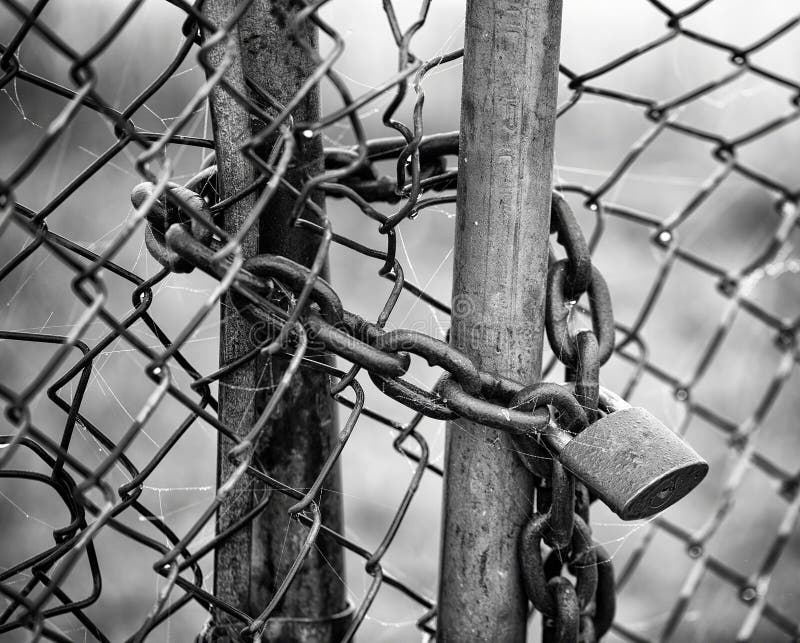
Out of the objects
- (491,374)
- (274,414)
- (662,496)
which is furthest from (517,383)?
(274,414)

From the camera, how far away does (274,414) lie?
83 centimetres

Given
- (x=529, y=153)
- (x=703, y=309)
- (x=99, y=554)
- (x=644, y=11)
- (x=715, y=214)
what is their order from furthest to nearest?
(x=644, y=11) → (x=715, y=214) → (x=703, y=309) → (x=99, y=554) → (x=529, y=153)

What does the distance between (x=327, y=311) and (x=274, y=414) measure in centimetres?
18

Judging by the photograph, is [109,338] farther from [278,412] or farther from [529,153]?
[529,153]

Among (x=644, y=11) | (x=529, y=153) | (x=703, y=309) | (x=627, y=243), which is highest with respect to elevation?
(x=644, y=11)

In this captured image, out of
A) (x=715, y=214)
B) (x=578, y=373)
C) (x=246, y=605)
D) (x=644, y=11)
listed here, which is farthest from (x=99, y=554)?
(x=644, y=11)

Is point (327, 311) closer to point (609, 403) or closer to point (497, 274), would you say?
point (497, 274)

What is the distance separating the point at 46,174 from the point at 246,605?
202cm

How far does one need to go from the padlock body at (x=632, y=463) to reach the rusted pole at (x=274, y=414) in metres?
0.29

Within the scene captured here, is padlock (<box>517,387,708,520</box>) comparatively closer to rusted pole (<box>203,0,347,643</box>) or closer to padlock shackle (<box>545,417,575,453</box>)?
padlock shackle (<box>545,417,575,453</box>)

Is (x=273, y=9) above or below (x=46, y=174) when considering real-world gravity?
below

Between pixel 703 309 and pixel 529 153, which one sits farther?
pixel 703 309

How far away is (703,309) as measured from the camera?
246cm

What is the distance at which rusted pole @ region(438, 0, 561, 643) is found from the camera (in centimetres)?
71
